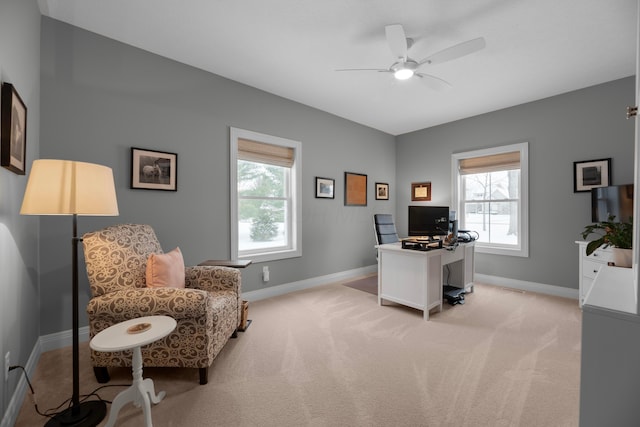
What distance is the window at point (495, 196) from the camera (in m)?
4.05

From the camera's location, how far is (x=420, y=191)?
5219mm

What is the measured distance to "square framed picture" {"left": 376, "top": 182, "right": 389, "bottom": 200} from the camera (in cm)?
525

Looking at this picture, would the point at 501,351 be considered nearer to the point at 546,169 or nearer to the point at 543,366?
the point at 543,366

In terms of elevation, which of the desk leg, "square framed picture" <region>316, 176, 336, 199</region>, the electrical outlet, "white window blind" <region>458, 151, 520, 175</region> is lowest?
the desk leg

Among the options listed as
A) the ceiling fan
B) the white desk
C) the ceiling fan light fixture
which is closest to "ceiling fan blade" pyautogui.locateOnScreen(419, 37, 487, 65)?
the ceiling fan

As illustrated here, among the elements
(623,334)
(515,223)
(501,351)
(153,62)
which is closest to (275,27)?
(153,62)

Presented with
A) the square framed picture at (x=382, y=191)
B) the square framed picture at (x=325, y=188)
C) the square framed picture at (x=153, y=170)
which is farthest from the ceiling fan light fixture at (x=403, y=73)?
the square framed picture at (x=382, y=191)

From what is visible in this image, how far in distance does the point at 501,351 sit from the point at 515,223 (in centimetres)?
264

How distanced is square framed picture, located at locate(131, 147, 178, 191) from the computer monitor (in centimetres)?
280

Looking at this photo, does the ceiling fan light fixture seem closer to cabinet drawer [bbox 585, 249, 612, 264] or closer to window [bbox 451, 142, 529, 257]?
window [bbox 451, 142, 529, 257]

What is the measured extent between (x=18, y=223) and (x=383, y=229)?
3.60 metres

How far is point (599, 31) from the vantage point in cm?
239

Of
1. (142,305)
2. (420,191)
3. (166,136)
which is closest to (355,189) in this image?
(420,191)

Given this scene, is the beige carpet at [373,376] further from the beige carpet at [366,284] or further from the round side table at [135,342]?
the beige carpet at [366,284]
